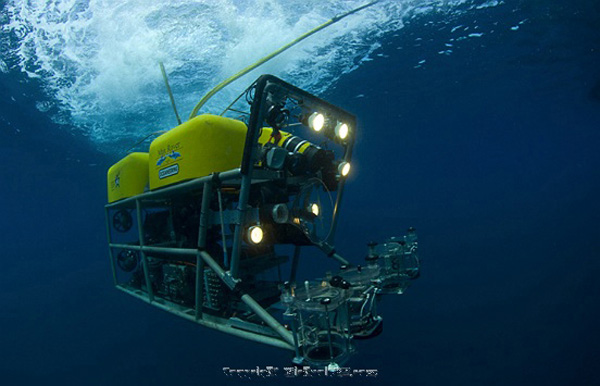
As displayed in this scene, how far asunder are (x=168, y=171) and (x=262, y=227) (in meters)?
1.56

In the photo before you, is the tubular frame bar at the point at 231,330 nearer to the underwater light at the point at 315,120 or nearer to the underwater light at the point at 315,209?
the underwater light at the point at 315,209

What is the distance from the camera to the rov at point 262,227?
2.69 metres

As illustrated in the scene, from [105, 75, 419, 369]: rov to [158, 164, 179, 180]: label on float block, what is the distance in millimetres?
15

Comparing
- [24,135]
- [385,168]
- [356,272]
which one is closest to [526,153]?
[385,168]

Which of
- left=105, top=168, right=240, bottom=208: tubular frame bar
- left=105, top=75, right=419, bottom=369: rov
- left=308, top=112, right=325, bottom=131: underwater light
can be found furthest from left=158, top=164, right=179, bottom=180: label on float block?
left=308, top=112, right=325, bottom=131: underwater light

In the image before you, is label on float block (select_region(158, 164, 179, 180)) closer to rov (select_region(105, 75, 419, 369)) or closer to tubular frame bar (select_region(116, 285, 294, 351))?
rov (select_region(105, 75, 419, 369))

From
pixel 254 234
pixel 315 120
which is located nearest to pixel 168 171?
pixel 254 234

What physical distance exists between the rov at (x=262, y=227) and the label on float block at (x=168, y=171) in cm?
1

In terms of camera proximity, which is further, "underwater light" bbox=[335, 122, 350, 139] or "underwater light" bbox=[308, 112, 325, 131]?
"underwater light" bbox=[335, 122, 350, 139]

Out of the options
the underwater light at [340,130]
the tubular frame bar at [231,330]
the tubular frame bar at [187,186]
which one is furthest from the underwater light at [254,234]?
the underwater light at [340,130]

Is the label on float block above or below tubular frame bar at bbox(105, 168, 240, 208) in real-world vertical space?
above

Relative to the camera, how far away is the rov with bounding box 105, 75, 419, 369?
269 cm

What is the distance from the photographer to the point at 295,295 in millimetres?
2639

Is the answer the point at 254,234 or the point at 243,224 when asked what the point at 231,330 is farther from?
the point at 243,224
